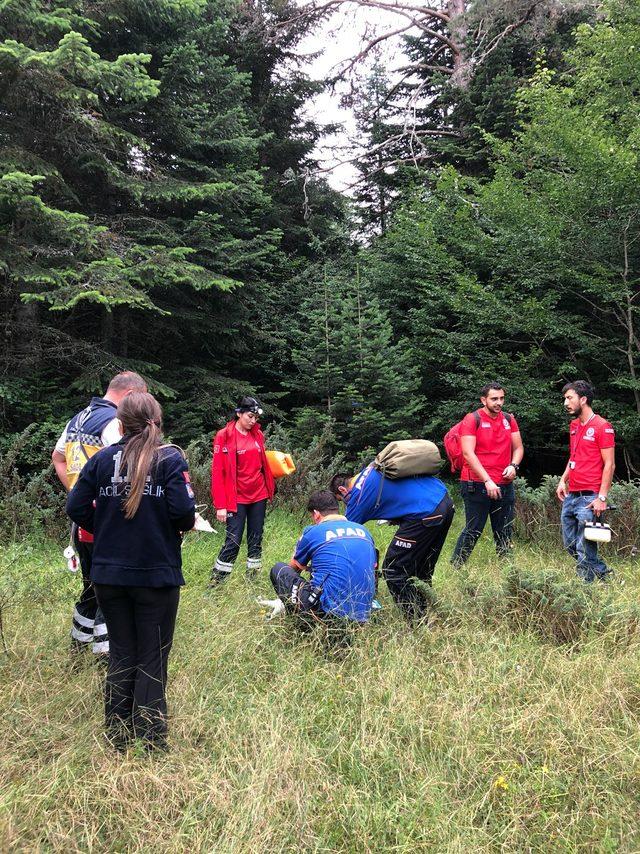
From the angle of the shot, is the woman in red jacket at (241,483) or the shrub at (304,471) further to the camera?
the shrub at (304,471)

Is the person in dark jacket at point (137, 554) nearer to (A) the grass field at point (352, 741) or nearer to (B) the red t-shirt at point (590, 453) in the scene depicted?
(A) the grass field at point (352, 741)

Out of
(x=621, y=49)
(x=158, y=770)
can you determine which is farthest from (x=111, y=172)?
(x=158, y=770)

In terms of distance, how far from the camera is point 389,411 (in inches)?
401

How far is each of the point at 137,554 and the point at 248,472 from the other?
286cm

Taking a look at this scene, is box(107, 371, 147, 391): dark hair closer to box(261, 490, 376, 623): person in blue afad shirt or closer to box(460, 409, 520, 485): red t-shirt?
box(261, 490, 376, 623): person in blue afad shirt

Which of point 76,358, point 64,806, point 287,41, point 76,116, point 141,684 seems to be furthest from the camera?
point 287,41

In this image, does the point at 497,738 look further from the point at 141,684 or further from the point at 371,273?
the point at 371,273

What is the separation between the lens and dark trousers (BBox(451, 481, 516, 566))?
5656 mm

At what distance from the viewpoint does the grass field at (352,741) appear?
2.18 m

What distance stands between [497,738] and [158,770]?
1.47 m

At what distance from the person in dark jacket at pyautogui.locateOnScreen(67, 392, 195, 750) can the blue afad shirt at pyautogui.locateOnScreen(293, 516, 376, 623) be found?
3.82 ft

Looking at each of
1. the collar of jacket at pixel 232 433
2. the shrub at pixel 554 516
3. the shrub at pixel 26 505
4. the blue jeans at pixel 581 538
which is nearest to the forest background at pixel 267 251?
the shrub at pixel 26 505

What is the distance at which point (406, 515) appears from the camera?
4105mm

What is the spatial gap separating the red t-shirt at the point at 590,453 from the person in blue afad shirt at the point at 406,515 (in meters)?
1.70
